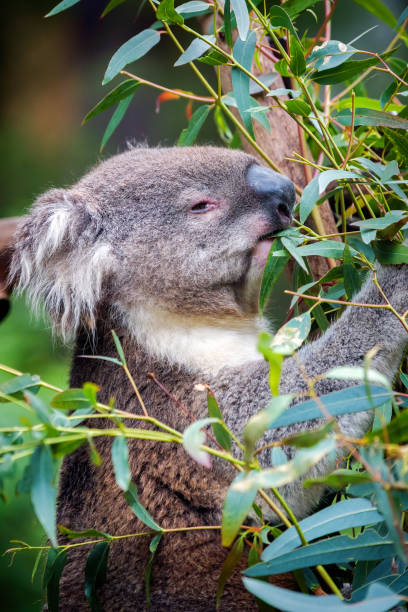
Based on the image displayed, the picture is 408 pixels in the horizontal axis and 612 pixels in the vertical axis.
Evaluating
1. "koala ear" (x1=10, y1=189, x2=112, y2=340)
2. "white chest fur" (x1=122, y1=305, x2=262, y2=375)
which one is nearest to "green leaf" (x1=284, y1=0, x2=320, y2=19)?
"koala ear" (x1=10, y1=189, x2=112, y2=340)

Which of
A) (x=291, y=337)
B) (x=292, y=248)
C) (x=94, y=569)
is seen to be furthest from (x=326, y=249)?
(x=94, y=569)

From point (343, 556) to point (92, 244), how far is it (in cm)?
131

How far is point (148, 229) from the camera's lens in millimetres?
2135

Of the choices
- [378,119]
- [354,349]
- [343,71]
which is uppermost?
[343,71]

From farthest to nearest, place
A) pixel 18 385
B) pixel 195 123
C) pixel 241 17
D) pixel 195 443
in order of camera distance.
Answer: pixel 195 123, pixel 241 17, pixel 18 385, pixel 195 443

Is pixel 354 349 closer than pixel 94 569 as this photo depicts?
No

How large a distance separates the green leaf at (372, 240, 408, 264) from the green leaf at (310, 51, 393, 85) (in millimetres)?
463

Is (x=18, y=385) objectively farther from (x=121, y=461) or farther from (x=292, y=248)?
(x=292, y=248)

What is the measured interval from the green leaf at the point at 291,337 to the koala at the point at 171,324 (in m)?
0.40

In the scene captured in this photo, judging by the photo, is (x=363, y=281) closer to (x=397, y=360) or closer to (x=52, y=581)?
(x=397, y=360)

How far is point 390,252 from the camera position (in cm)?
152

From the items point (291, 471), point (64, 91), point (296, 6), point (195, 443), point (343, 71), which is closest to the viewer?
point (291, 471)

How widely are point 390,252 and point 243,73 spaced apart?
638 millimetres

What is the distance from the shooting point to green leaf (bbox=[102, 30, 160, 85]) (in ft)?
5.64
